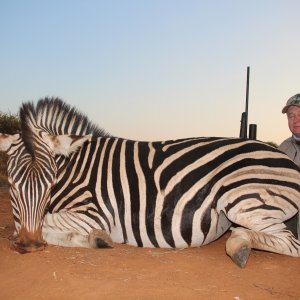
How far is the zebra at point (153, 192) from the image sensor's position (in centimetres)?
348

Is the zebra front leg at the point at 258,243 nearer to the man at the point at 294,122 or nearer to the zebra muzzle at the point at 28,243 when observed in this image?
the man at the point at 294,122

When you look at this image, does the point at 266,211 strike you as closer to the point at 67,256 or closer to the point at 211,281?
the point at 211,281

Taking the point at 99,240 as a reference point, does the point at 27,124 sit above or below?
above

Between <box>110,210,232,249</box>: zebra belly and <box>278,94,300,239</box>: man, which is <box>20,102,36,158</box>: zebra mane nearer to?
<box>110,210,232,249</box>: zebra belly

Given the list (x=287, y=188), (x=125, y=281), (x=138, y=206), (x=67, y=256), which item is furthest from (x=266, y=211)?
(x=67, y=256)

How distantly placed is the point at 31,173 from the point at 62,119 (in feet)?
4.22

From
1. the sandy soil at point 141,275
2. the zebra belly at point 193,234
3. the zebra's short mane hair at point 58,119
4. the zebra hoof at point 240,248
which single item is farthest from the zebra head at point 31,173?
the zebra hoof at point 240,248

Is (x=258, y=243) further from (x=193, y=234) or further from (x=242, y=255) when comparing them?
(x=193, y=234)

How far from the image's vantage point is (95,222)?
12.4 ft

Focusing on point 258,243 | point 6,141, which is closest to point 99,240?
point 6,141

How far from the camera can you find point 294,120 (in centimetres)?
475

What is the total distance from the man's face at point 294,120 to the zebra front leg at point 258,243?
162 cm

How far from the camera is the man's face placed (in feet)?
15.5

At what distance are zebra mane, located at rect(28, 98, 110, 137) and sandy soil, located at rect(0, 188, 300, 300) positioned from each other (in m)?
1.42
